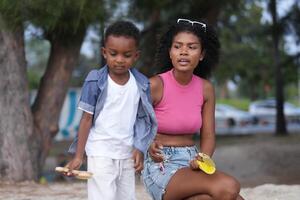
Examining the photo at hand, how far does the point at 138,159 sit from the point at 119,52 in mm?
585

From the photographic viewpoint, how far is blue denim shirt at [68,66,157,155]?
10.3 ft

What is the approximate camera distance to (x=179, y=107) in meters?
3.34

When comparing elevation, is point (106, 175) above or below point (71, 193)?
above

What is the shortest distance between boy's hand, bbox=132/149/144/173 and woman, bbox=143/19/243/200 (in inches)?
3.7

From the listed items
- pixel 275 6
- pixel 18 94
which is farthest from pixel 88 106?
pixel 275 6

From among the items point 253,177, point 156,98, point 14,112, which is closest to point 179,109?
point 156,98

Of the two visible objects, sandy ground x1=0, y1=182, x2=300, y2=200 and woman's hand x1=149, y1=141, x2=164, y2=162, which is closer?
woman's hand x1=149, y1=141, x2=164, y2=162

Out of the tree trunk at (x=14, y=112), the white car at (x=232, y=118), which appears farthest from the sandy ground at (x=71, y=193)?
the white car at (x=232, y=118)

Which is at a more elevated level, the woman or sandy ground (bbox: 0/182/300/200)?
the woman

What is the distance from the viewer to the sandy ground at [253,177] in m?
6.03

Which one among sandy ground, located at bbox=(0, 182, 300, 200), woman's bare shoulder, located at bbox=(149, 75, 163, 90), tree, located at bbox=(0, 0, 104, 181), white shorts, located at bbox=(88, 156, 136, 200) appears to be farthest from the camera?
tree, located at bbox=(0, 0, 104, 181)

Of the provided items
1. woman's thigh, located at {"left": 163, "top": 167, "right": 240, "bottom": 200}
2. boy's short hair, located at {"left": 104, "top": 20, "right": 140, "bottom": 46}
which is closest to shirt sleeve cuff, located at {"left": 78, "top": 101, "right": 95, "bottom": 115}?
boy's short hair, located at {"left": 104, "top": 20, "right": 140, "bottom": 46}

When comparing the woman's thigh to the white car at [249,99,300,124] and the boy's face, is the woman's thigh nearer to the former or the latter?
the boy's face

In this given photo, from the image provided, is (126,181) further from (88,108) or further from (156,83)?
(156,83)
